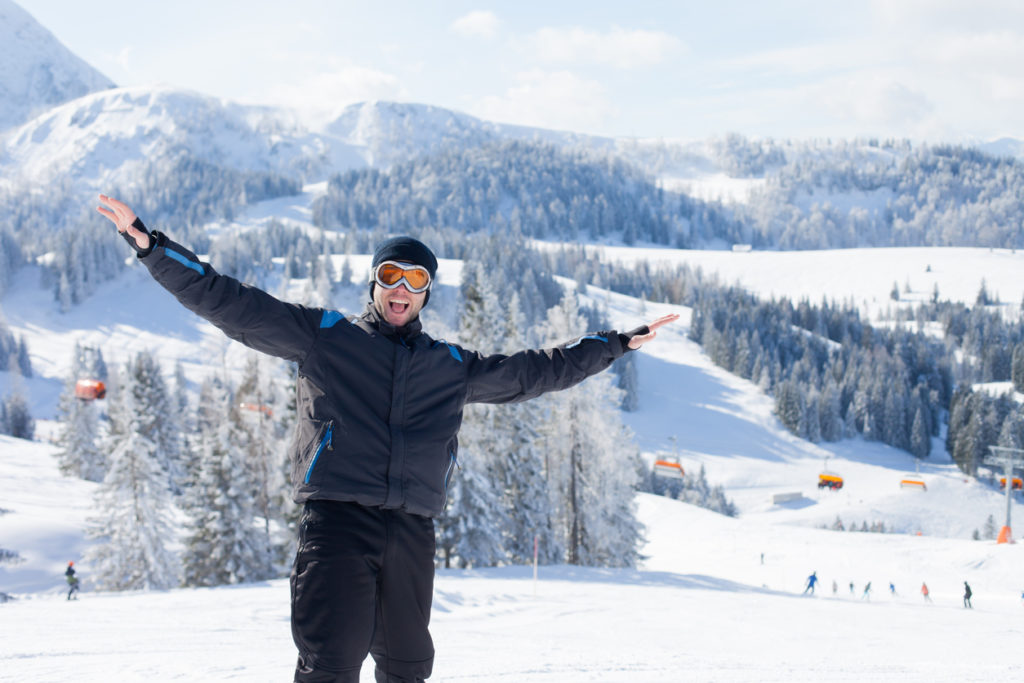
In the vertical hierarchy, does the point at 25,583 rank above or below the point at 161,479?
below

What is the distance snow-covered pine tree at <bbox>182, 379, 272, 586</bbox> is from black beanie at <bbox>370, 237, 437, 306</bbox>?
25862 millimetres

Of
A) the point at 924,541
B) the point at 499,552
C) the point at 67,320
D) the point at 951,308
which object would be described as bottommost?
the point at 924,541

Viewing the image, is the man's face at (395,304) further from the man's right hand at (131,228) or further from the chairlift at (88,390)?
the chairlift at (88,390)

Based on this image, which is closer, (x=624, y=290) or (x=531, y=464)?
(x=531, y=464)

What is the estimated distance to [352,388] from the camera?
3.57m

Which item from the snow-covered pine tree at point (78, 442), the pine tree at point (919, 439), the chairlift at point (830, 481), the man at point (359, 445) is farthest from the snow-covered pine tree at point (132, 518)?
the pine tree at point (919, 439)

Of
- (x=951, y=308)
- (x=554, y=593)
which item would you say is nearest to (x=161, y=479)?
(x=554, y=593)

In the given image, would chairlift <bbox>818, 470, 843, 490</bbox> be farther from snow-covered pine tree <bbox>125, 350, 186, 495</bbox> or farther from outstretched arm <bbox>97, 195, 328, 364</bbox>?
outstretched arm <bbox>97, 195, 328, 364</bbox>

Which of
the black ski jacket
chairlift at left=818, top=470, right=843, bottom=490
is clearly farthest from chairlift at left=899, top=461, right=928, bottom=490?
the black ski jacket

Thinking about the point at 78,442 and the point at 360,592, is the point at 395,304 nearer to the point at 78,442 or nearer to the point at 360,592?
the point at 360,592

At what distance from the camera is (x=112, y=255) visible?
134m

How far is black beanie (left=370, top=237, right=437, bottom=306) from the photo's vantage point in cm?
382

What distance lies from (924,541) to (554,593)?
3748 cm

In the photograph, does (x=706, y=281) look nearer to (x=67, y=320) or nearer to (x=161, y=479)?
(x=67, y=320)
